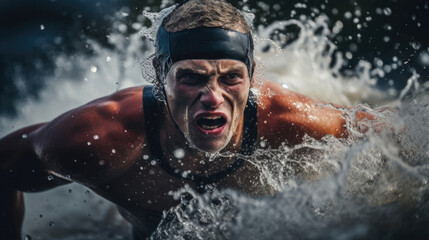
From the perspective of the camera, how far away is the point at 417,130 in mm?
2850

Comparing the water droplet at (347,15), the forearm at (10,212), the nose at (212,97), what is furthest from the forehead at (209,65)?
the water droplet at (347,15)

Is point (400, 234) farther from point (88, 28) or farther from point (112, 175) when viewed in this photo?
point (88, 28)

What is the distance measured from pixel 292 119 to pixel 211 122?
0.67m

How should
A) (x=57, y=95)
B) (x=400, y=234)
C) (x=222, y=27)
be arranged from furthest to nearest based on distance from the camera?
(x=57, y=95)
(x=222, y=27)
(x=400, y=234)

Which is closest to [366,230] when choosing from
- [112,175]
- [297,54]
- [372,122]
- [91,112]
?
[372,122]

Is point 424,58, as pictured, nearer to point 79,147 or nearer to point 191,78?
point 191,78

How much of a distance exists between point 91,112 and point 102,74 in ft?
9.19

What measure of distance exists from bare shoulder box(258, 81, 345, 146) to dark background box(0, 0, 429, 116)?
296cm

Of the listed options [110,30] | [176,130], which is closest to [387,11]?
[110,30]

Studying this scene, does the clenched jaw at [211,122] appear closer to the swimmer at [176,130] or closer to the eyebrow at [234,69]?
the swimmer at [176,130]

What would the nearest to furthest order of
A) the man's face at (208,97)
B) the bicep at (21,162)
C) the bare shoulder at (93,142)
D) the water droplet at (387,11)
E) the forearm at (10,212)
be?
the man's face at (208,97) → the bare shoulder at (93,142) → the bicep at (21,162) → the forearm at (10,212) → the water droplet at (387,11)

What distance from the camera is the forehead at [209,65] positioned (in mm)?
2477

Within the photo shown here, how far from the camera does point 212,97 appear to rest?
7.95 ft

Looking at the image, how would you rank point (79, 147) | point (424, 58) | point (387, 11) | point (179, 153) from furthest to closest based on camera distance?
1. point (387, 11)
2. point (424, 58)
3. point (179, 153)
4. point (79, 147)
